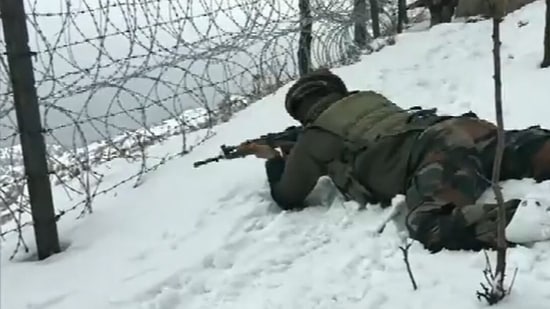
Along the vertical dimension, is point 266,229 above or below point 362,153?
below

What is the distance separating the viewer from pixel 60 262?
3.66 meters

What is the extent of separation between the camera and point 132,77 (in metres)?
4.71

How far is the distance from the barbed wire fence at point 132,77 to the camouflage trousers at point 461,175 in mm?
1755

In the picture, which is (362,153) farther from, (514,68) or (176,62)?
(514,68)

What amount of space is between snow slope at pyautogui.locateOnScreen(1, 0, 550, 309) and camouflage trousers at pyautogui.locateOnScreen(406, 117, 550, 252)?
7 centimetres

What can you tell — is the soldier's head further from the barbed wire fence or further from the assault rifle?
the barbed wire fence

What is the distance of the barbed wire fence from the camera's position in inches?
158

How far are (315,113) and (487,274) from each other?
5.27 feet

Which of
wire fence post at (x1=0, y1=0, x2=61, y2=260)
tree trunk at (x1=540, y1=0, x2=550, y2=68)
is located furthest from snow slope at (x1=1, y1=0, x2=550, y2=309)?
tree trunk at (x1=540, y1=0, x2=550, y2=68)

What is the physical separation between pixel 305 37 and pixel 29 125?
3812 millimetres

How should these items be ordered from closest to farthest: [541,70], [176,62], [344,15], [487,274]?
[487,274]
[176,62]
[541,70]
[344,15]

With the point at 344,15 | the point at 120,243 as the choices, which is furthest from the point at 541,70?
the point at 120,243

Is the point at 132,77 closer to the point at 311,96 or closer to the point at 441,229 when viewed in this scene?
the point at 311,96

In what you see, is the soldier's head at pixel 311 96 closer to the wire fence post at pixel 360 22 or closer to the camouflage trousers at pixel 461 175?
the camouflage trousers at pixel 461 175
